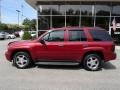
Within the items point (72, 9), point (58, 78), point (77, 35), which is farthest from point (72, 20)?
point (58, 78)

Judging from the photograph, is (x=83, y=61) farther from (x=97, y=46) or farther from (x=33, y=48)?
(x=33, y=48)

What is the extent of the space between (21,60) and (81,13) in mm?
14222

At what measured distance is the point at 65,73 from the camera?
10.1m

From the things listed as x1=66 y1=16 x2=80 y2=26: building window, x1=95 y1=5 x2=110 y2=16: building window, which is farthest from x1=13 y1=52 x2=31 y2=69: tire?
x1=95 y1=5 x2=110 y2=16: building window

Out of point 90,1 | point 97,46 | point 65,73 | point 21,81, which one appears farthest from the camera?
point 90,1

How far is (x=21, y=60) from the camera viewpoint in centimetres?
1105

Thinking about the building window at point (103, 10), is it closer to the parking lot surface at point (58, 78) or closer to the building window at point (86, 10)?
the building window at point (86, 10)

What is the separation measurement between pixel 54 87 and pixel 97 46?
143 inches

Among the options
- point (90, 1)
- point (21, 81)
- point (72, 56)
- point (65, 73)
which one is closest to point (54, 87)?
point (21, 81)

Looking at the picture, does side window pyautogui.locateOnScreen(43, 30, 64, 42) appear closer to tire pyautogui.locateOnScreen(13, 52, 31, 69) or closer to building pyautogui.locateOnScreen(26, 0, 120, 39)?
tire pyautogui.locateOnScreen(13, 52, 31, 69)

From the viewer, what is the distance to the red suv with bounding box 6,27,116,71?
35.3 feet

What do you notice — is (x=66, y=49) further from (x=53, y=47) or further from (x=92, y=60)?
(x=92, y=60)

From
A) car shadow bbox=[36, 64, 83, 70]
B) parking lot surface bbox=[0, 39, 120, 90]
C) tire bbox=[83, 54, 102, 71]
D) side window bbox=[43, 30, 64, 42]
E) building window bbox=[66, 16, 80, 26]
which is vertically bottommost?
parking lot surface bbox=[0, 39, 120, 90]

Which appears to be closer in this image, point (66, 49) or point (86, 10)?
point (66, 49)
